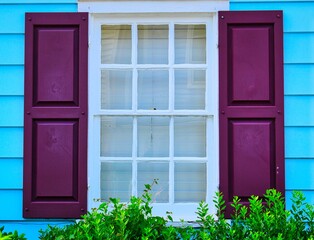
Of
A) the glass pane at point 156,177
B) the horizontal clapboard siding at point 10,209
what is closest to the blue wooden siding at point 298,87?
the glass pane at point 156,177

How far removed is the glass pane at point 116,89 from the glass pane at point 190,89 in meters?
0.36

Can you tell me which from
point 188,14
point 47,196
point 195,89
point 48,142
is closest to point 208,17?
point 188,14

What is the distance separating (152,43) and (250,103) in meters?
0.86

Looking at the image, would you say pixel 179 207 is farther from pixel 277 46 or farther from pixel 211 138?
pixel 277 46

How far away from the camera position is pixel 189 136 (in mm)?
4500

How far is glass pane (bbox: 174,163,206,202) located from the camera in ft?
14.7

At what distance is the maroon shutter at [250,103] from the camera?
4332 mm

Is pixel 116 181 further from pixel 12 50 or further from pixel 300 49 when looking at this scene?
pixel 300 49

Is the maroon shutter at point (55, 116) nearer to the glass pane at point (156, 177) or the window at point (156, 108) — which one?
the window at point (156, 108)

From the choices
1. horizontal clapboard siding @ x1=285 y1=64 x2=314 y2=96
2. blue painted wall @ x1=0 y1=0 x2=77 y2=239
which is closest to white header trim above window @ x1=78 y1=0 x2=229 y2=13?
blue painted wall @ x1=0 y1=0 x2=77 y2=239

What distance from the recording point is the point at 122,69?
14.8 feet

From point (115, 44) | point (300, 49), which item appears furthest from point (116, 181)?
point (300, 49)

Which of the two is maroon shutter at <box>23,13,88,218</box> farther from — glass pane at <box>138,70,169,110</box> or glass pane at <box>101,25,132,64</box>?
glass pane at <box>138,70,169,110</box>

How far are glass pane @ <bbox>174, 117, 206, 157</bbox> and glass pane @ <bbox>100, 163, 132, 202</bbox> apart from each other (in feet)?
1.30
